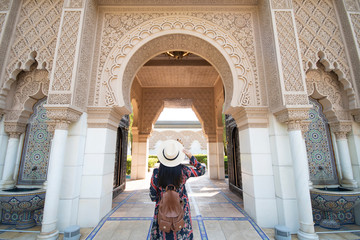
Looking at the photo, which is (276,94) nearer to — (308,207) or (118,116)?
(308,207)

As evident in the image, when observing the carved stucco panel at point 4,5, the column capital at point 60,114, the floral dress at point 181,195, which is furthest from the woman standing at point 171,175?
the carved stucco panel at point 4,5

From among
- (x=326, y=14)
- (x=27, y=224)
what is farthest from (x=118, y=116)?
(x=326, y=14)

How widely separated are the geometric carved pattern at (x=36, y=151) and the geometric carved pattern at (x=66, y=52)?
821 mm

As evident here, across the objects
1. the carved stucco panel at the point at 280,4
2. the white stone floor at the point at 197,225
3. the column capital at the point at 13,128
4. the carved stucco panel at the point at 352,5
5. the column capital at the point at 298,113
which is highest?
the carved stucco panel at the point at 352,5

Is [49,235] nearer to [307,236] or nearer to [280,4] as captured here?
[307,236]

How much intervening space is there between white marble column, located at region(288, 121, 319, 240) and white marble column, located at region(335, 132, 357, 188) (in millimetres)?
1038

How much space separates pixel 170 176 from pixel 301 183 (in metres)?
1.77

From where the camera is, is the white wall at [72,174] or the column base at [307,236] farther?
the white wall at [72,174]

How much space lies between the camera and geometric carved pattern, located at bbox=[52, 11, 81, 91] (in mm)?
2230

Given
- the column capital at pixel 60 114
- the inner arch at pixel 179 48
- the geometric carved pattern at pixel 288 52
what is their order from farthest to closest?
the inner arch at pixel 179 48, the geometric carved pattern at pixel 288 52, the column capital at pixel 60 114

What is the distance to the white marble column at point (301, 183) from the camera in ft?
6.18

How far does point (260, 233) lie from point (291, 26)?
9.62 ft

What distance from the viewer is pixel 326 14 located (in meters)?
2.68

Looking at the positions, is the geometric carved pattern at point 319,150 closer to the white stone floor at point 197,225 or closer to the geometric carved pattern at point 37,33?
the white stone floor at point 197,225
